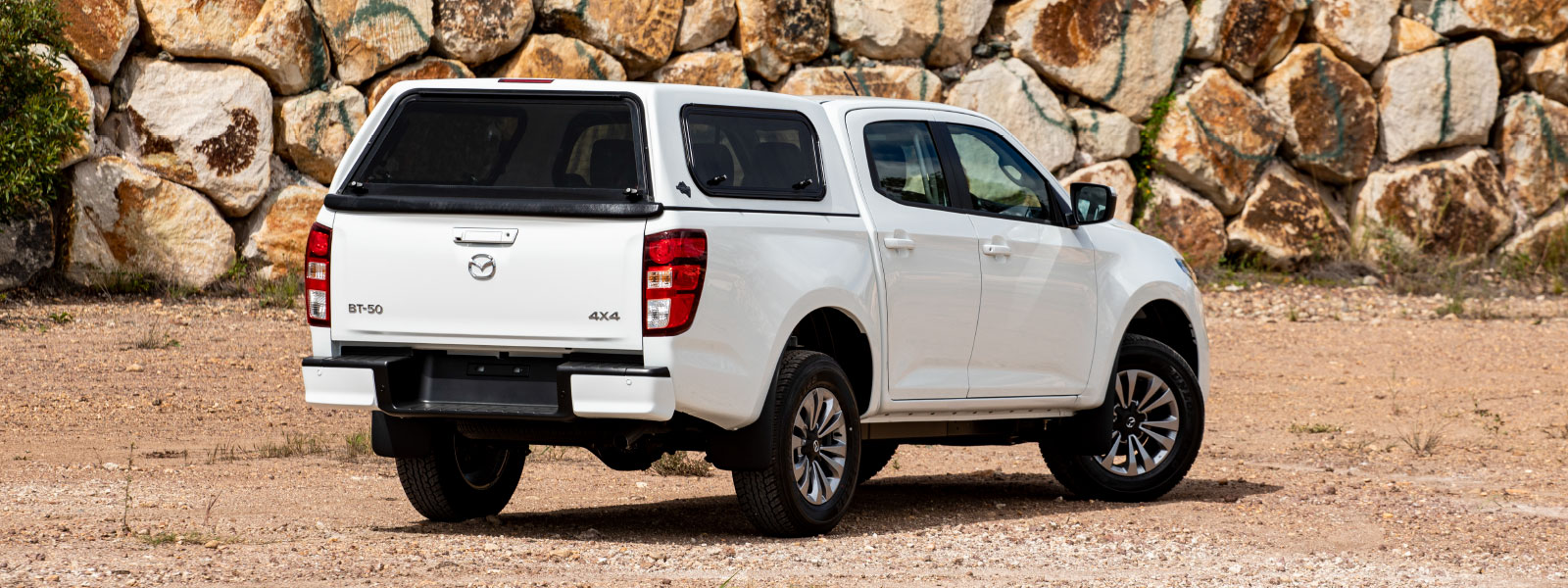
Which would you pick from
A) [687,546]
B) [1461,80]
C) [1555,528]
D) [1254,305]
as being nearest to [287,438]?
[687,546]

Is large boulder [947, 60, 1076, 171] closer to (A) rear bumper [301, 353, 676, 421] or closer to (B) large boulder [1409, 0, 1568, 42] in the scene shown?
(B) large boulder [1409, 0, 1568, 42]

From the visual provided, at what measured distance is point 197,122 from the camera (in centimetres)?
1377

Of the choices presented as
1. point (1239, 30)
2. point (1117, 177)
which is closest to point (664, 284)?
point (1117, 177)

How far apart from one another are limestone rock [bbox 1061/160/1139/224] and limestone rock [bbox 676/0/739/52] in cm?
324

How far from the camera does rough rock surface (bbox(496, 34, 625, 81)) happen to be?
14.4m

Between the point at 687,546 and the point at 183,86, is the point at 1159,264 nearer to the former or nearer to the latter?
the point at 687,546

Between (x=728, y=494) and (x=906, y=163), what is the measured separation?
201 cm

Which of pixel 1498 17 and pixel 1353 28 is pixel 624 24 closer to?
pixel 1353 28

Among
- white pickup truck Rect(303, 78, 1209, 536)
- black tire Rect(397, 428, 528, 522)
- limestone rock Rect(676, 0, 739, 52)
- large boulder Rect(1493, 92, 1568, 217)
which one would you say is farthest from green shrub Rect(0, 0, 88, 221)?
large boulder Rect(1493, 92, 1568, 217)

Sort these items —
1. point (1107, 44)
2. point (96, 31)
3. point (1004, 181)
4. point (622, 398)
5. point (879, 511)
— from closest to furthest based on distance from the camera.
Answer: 1. point (622, 398)
2. point (879, 511)
3. point (1004, 181)
4. point (96, 31)
5. point (1107, 44)

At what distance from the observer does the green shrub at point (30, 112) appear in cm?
1273

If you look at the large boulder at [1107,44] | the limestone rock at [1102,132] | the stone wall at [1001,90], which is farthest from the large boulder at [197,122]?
the limestone rock at [1102,132]

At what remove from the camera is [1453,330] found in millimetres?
15047

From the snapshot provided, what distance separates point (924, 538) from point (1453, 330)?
9.35 meters
